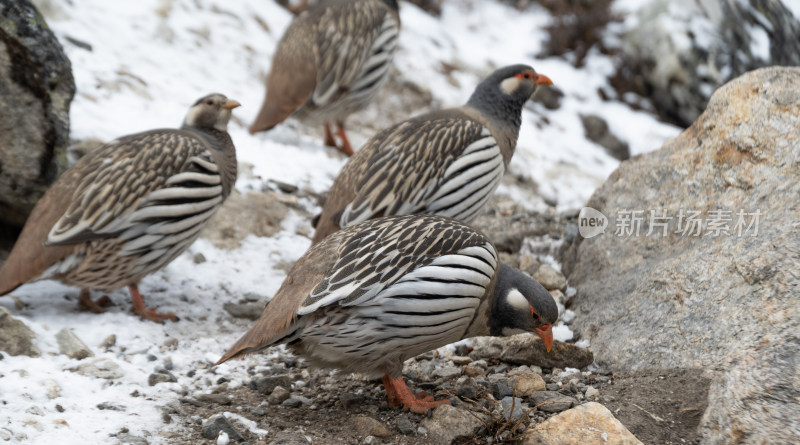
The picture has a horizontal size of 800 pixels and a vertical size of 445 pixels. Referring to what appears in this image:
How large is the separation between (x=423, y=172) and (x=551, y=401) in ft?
7.31

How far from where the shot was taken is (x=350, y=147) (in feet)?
31.3

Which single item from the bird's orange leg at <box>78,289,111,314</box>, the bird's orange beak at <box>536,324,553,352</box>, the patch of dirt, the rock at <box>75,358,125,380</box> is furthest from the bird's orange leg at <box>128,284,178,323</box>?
the patch of dirt

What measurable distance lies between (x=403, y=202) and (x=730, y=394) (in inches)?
114

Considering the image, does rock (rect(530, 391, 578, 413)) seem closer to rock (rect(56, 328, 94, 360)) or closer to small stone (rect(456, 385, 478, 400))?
small stone (rect(456, 385, 478, 400))

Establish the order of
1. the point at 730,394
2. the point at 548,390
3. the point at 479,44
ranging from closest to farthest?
the point at 730,394
the point at 548,390
the point at 479,44

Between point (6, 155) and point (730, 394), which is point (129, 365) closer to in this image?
point (6, 155)

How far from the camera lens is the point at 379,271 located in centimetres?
458

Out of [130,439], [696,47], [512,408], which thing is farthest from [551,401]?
[696,47]

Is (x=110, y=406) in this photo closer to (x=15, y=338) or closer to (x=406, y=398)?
(x=15, y=338)

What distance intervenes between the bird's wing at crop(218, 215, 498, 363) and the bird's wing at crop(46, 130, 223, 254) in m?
1.52

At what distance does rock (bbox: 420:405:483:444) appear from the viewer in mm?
4445

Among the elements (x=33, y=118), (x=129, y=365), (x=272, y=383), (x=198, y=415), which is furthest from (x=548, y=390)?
(x=33, y=118)

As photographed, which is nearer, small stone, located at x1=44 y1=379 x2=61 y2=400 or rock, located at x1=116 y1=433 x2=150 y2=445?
rock, located at x1=116 y1=433 x2=150 y2=445

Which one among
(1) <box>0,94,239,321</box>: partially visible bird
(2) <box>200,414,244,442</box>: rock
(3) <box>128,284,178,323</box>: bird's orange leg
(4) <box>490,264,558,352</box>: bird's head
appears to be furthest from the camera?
(3) <box>128,284,178,323</box>: bird's orange leg
